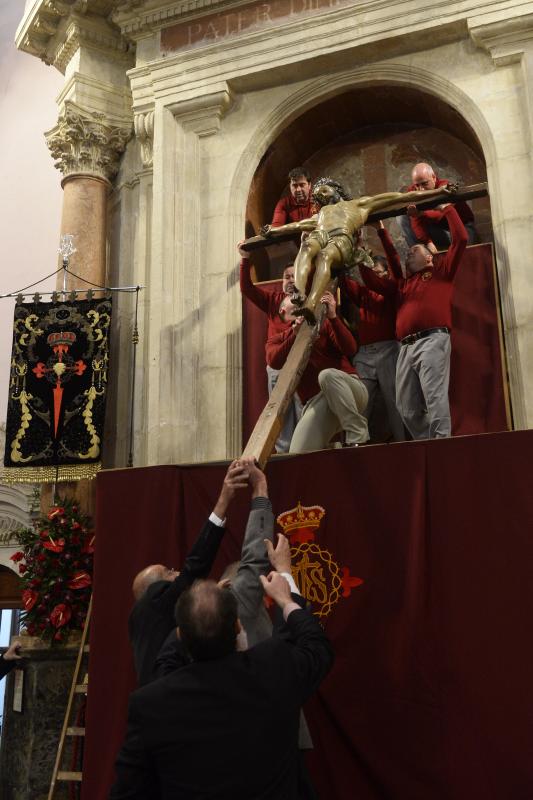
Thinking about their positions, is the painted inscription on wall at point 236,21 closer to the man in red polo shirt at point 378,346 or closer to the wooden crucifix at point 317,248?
the wooden crucifix at point 317,248

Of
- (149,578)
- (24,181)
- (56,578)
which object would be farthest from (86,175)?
(149,578)

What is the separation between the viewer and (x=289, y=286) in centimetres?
582

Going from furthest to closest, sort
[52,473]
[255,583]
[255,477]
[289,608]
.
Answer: [52,473], [255,477], [255,583], [289,608]

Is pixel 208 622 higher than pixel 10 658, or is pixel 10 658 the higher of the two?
pixel 208 622

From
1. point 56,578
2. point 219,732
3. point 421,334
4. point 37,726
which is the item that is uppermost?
point 421,334

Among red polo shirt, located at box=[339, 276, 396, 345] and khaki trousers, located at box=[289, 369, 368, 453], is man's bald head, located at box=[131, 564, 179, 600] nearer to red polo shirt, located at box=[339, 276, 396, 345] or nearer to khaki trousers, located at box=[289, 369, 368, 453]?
khaki trousers, located at box=[289, 369, 368, 453]

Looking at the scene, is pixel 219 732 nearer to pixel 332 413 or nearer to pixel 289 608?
pixel 289 608

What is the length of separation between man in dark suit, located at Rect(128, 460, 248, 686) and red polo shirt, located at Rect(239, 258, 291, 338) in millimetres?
2645

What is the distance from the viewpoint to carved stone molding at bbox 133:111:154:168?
763 cm

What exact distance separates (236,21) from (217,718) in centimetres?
654

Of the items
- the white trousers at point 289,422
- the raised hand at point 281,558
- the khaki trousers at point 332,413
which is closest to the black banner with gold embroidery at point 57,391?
the white trousers at point 289,422

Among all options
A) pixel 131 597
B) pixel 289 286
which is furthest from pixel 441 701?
pixel 289 286

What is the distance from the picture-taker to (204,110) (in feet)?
24.2

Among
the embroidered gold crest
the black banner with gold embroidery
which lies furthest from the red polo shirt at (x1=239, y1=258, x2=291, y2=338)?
the embroidered gold crest
